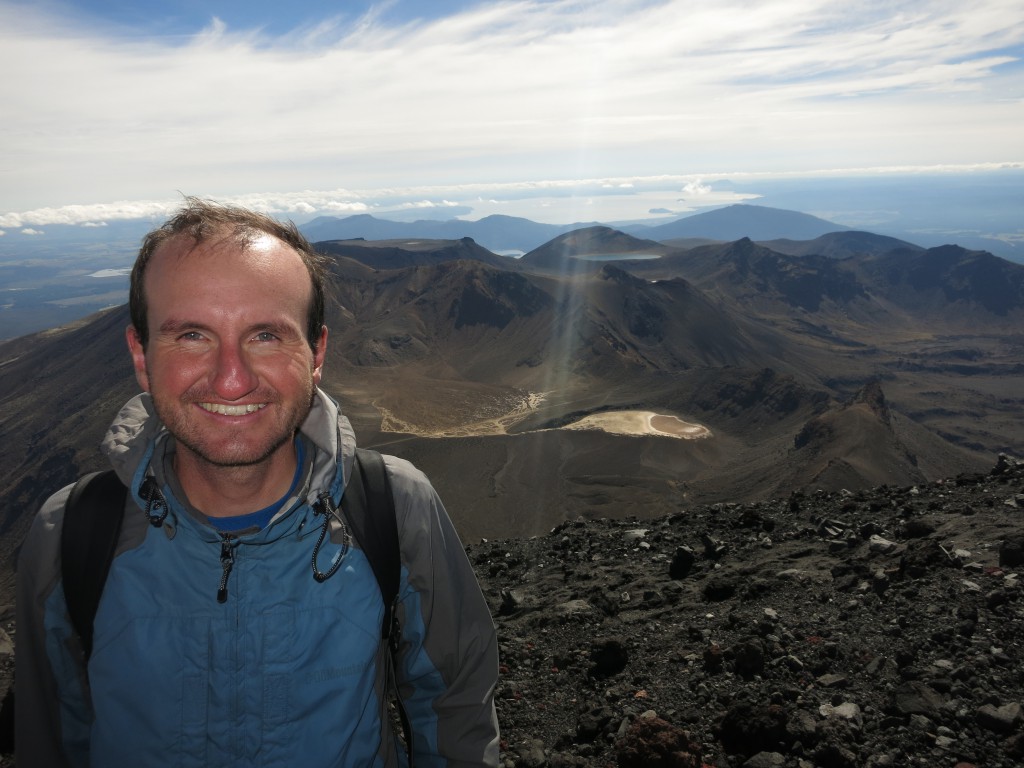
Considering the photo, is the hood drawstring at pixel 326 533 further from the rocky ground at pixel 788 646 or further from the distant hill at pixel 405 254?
the distant hill at pixel 405 254

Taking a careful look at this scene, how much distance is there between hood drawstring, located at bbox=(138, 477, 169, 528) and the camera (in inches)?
81.3

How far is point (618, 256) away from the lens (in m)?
154

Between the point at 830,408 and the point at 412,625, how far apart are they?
47.9 metres

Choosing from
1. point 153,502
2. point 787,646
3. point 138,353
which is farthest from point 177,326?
point 787,646

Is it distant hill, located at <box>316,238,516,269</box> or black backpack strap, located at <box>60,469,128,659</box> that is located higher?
distant hill, located at <box>316,238,516,269</box>

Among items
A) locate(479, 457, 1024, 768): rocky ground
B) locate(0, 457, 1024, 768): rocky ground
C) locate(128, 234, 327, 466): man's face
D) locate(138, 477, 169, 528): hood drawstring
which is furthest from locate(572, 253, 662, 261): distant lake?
locate(138, 477, 169, 528): hood drawstring

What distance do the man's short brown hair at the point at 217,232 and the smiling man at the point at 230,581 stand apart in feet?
0.03


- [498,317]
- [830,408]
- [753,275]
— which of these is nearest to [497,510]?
[830,408]

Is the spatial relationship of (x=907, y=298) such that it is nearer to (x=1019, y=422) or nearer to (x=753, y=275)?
(x=753, y=275)

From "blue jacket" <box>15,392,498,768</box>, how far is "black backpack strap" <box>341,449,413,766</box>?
0.03m

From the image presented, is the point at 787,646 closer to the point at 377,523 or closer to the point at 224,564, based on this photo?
the point at 377,523

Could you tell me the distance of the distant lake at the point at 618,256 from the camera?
150 meters

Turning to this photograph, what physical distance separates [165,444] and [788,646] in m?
4.88

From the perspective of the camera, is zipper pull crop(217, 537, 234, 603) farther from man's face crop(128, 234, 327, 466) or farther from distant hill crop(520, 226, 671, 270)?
distant hill crop(520, 226, 671, 270)
